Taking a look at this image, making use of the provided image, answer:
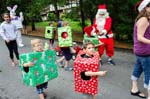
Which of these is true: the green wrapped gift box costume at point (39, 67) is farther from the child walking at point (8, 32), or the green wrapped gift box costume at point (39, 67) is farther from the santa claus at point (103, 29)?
the child walking at point (8, 32)

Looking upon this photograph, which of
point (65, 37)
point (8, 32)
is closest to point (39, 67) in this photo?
point (65, 37)

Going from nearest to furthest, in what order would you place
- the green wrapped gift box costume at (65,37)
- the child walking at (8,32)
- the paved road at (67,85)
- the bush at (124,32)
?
1. the paved road at (67,85)
2. the green wrapped gift box costume at (65,37)
3. the child walking at (8,32)
4. the bush at (124,32)

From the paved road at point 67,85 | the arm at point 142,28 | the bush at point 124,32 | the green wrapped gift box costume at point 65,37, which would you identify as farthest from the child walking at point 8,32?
the bush at point 124,32

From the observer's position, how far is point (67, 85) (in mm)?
6863

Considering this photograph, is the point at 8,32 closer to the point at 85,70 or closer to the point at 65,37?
the point at 65,37

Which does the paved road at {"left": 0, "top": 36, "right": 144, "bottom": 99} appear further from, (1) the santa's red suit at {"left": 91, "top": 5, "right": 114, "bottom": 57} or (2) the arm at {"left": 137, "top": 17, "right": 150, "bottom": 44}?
(2) the arm at {"left": 137, "top": 17, "right": 150, "bottom": 44}

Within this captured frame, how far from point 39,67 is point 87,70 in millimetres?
1024

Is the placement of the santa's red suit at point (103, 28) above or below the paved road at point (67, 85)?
above

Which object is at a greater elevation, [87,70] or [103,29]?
[87,70]

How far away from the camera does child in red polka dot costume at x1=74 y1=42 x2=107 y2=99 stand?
4691mm

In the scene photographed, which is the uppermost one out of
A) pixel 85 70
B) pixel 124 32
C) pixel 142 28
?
pixel 142 28

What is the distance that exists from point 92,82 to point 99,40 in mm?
3595

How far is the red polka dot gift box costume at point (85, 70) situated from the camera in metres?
4.69

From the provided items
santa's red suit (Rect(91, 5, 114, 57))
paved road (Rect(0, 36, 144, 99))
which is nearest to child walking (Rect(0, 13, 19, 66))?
paved road (Rect(0, 36, 144, 99))
